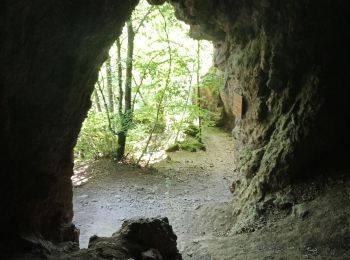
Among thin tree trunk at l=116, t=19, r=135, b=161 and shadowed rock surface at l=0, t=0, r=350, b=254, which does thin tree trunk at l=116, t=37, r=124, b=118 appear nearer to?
thin tree trunk at l=116, t=19, r=135, b=161

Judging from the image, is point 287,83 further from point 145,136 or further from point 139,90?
point 145,136

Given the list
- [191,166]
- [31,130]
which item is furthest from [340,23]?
[191,166]

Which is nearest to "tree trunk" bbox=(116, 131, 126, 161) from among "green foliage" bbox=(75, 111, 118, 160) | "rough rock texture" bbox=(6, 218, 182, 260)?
"green foliage" bbox=(75, 111, 118, 160)

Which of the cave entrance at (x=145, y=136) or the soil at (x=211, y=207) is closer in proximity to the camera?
the soil at (x=211, y=207)

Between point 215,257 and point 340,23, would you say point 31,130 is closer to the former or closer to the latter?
point 215,257

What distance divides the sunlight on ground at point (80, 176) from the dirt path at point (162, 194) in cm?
3

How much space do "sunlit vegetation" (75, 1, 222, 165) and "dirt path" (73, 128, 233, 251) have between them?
0.67m

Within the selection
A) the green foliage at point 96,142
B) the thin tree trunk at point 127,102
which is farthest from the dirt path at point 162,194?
the thin tree trunk at point 127,102

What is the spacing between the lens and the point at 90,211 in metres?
8.23

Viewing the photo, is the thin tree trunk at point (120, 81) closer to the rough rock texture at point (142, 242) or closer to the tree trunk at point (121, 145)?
the tree trunk at point (121, 145)

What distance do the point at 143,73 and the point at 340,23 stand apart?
6.09 m

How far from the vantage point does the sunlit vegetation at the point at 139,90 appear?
410 inches

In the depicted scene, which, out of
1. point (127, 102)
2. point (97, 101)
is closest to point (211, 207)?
point (127, 102)

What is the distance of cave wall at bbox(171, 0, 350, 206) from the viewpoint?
5.12m
